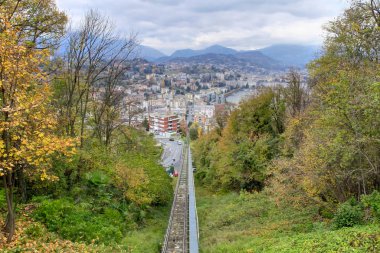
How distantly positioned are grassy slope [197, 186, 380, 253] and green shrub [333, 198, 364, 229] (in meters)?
0.45

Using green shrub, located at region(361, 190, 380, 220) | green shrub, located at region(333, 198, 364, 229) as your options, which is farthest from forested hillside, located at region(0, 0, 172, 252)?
green shrub, located at region(361, 190, 380, 220)

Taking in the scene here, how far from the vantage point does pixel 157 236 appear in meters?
16.6

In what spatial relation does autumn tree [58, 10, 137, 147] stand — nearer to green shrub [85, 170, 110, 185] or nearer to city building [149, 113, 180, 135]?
green shrub [85, 170, 110, 185]

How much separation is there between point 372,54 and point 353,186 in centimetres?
863

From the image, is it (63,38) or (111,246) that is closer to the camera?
(111,246)

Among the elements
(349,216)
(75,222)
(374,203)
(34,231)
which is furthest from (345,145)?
(34,231)

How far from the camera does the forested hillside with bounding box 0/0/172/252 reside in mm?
8195

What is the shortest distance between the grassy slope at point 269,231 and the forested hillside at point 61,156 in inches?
115

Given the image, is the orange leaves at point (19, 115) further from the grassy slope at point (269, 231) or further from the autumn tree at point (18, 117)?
the grassy slope at point (269, 231)

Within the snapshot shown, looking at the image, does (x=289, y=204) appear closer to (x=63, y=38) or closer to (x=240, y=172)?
(x=240, y=172)

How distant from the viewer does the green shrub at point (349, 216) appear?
10969 mm

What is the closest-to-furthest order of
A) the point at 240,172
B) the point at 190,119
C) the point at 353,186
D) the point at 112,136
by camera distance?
1. the point at 353,186
2. the point at 112,136
3. the point at 240,172
4. the point at 190,119

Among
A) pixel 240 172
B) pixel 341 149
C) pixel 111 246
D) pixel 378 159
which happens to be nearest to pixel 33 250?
pixel 111 246

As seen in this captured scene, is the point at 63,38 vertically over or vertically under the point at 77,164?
over
